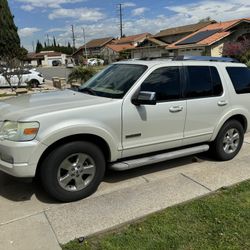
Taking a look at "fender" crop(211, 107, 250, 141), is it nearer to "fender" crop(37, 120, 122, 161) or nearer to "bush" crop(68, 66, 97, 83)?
"fender" crop(37, 120, 122, 161)

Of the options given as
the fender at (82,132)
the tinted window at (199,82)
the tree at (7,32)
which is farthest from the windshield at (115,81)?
the tree at (7,32)

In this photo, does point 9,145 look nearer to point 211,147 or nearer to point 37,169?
point 37,169

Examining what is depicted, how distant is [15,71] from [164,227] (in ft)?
56.3

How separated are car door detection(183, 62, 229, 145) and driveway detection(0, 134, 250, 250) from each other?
577 millimetres

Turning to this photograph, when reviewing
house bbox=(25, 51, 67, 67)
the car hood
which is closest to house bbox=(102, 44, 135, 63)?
house bbox=(25, 51, 67, 67)

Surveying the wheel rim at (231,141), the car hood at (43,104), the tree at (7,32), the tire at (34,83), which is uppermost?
the tree at (7,32)

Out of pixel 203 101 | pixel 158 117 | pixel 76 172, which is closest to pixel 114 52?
pixel 203 101

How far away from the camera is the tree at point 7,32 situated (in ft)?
98.2

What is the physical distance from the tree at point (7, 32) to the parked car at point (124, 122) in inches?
1069

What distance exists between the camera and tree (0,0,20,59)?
29938mm

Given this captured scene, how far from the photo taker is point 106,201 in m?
3.93

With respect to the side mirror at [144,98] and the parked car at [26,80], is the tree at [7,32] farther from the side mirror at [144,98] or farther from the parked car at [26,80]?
the side mirror at [144,98]

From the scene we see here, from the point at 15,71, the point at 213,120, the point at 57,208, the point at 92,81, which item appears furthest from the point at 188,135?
the point at 15,71

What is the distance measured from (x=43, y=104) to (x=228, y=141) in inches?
123
